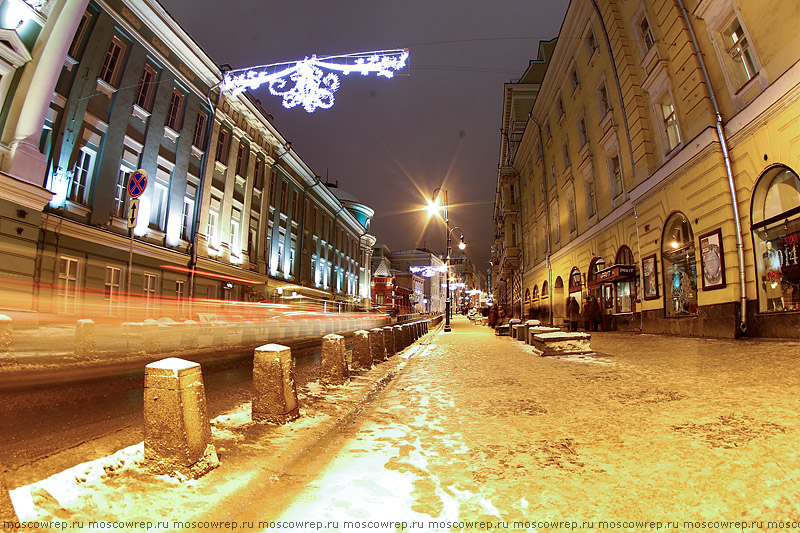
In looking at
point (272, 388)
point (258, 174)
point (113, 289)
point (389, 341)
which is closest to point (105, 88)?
point (113, 289)

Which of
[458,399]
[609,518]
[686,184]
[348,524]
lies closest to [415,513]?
[348,524]

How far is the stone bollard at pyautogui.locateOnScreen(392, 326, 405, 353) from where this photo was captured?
11.2 metres

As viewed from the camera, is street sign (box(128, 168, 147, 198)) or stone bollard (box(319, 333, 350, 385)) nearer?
stone bollard (box(319, 333, 350, 385))

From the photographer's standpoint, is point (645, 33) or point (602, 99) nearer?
point (645, 33)

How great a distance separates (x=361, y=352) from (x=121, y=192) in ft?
47.5

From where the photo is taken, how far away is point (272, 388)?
3791 mm

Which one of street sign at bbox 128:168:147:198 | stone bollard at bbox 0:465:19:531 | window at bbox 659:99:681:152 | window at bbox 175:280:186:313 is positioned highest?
window at bbox 659:99:681:152

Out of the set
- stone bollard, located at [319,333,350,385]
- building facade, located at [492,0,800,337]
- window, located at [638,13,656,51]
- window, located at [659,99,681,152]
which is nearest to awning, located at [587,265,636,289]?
building facade, located at [492,0,800,337]

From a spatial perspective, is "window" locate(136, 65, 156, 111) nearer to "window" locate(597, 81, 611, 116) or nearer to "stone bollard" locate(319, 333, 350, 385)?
"stone bollard" locate(319, 333, 350, 385)

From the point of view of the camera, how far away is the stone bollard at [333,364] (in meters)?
5.77

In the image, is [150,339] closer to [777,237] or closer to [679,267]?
[777,237]

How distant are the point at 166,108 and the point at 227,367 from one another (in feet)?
51.0

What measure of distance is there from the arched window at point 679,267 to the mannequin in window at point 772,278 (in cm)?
232

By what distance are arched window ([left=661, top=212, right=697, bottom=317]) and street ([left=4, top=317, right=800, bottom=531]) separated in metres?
6.98
